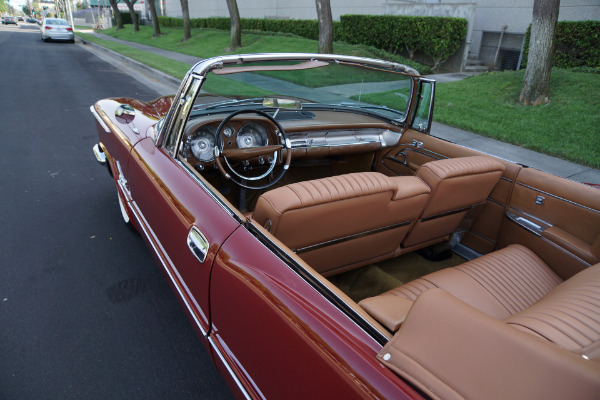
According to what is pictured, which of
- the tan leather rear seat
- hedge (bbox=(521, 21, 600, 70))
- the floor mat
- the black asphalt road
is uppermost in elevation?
hedge (bbox=(521, 21, 600, 70))

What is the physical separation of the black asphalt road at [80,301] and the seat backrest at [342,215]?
0.99m

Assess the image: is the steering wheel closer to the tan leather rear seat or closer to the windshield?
the windshield

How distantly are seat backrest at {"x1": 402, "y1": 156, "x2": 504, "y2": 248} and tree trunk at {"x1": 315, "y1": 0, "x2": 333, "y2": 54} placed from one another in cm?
927

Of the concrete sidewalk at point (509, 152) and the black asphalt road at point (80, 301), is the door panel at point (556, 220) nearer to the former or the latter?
the black asphalt road at point (80, 301)

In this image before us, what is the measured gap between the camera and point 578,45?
31.6 ft

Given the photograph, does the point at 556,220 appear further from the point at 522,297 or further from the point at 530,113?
the point at 530,113

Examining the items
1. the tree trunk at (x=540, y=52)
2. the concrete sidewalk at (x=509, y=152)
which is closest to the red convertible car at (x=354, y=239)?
the concrete sidewalk at (x=509, y=152)

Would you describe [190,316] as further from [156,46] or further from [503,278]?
[156,46]

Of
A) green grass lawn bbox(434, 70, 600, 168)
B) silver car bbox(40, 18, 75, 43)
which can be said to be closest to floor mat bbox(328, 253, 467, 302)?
green grass lawn bbox(434, 70, 600, 168)

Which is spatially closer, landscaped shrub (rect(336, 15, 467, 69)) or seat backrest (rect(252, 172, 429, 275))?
seat backrest (rect(252, 172, 429, 275))

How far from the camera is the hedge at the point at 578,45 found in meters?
9.37

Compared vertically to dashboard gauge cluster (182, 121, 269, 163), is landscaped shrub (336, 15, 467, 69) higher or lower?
higher

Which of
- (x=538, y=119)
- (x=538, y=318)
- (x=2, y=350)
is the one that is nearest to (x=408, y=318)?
(x=538, y=318)

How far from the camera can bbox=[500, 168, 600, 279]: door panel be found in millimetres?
2330
